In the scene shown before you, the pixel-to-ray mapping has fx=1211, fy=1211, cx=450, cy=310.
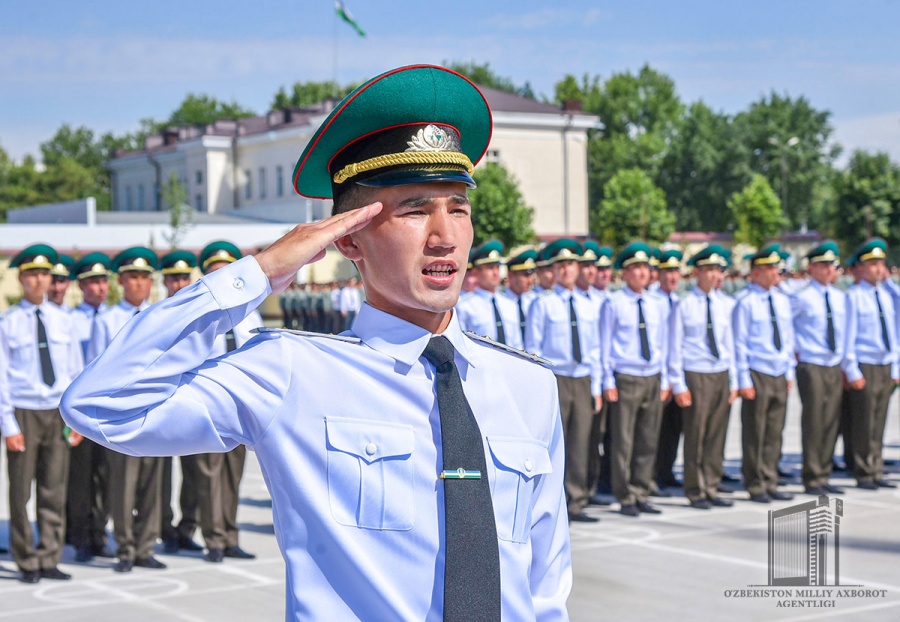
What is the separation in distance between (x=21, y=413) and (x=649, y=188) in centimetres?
5224

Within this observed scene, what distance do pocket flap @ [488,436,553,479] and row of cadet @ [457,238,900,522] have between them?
7.92 m

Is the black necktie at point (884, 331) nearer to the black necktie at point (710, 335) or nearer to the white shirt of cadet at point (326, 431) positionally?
the black necktie at point (710, 335)

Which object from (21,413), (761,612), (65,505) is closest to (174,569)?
(65,505)

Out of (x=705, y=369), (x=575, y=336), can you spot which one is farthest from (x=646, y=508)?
(x=575, y=336)

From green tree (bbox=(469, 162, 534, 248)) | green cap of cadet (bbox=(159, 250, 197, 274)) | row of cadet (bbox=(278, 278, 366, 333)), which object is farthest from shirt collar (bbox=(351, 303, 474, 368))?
green tree (bbox=(469, 162, 534, 248))

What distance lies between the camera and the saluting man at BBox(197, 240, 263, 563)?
8.88m

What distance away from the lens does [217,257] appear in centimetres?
908

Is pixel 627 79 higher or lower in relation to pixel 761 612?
higher

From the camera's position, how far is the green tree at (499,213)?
5162 centimetres

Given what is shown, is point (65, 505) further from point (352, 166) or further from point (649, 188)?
point (649, 188)

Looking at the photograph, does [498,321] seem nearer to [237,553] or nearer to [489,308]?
[489,308]

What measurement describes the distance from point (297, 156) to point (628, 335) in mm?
52756

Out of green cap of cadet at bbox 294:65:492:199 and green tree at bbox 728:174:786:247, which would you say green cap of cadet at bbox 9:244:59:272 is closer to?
green cap of cadet at bbox 294:65:492:199

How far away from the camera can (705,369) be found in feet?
37.2
